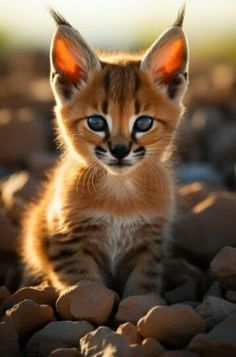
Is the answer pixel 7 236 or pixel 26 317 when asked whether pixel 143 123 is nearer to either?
pixel 26 317

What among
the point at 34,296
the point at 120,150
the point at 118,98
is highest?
the point at 118,98

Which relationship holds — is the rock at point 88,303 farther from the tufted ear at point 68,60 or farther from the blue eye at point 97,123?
the tufted ear at point 68,60

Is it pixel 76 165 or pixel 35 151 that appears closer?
pixel 76 165

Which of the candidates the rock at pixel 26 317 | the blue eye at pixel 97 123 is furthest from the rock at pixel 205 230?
the rock at pixel 26 317

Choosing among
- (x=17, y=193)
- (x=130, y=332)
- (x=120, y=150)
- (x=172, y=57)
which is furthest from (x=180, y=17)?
(x=17, y=193)

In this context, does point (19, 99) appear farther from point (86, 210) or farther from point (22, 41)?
point (22, 41)

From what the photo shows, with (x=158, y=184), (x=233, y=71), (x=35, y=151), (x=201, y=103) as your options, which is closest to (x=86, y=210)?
(x=158, y=184)

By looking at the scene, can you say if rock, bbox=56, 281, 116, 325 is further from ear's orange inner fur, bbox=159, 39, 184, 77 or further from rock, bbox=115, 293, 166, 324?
ear's orange inner fur, bbox=159, 39, 184, 77
